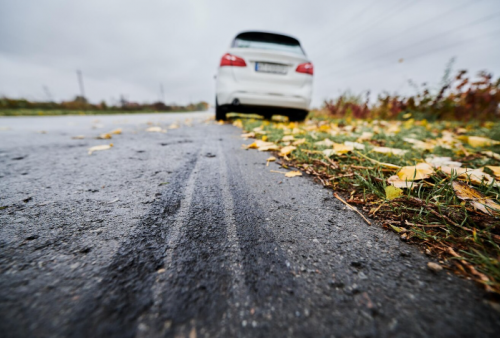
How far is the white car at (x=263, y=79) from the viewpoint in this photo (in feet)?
11.1

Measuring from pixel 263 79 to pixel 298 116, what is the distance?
3.54 feet

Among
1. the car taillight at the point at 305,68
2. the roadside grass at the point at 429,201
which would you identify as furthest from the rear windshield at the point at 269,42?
the roadside grass at the point at 429,201

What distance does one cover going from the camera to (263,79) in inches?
134

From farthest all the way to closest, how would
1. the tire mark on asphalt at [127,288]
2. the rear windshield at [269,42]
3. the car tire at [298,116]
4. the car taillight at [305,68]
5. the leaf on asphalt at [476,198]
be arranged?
the car tire at [298,116] < the rear windshield at [269,42] < the car taillight at [305,68] < the leaf on asphalt at [476,198] < the tire mark on asphalt at [127,288]

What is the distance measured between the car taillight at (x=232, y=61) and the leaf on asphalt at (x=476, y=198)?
323cm

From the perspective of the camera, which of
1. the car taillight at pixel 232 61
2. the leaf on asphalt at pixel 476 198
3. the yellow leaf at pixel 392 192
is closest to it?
the leaf on asphalt at pixel 476 198

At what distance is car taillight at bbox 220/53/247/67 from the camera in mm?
3371

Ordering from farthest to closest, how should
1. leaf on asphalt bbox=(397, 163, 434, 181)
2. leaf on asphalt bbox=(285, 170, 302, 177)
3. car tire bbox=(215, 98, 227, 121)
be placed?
car tire bbox=(215, 98, 227, 121), leaf on asphalt bbox=(285, 170, 302, 177), leaf on asphalt bbox=(397, 163, 434, 181)

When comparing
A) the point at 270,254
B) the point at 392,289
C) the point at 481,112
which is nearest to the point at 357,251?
the point at 392,289

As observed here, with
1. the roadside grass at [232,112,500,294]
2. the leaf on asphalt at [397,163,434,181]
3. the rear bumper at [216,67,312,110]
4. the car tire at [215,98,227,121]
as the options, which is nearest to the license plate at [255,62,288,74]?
the rear bumper at [216,67,312,110]

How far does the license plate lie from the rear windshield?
1.80 ft

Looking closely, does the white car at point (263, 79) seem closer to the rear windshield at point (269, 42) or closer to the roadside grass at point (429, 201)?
the rear windshield at point (269, 42)

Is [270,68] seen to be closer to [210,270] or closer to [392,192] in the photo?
[392,192]

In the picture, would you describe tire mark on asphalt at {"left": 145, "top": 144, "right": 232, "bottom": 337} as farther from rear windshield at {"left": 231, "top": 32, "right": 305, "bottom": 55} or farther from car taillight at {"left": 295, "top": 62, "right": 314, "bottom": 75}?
rear windshield at {"left": 231, "top": 32, "right": 305, "bottom": 55}
